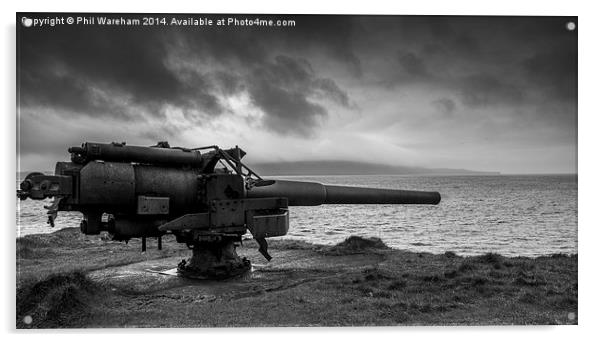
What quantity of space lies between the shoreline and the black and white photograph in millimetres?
31

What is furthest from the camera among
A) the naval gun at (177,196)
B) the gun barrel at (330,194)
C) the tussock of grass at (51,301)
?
the gun barrel at (330,194)

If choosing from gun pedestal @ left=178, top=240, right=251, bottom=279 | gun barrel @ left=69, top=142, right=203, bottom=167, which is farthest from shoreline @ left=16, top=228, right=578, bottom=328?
gun barrel @ left=69, top=142, right=203, bottom=167

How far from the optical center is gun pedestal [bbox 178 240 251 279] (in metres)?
8.82

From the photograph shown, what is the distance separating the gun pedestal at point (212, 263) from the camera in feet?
28.9

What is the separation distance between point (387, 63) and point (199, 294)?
4997mm

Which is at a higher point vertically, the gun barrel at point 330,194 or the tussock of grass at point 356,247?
the gun barrel at point 330,194

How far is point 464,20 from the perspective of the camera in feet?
25.6

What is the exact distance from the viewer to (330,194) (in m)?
9.47

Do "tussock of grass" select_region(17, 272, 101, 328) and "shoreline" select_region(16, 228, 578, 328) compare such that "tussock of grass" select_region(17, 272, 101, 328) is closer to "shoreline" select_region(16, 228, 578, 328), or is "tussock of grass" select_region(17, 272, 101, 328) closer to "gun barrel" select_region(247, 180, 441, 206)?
"shoreline" select_region(16, 228, 578, 328)

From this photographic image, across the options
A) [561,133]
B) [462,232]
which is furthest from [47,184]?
[462,232]

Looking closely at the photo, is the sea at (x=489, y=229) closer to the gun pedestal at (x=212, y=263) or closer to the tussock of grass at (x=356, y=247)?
the tussock of grass at (x=356, y=247)

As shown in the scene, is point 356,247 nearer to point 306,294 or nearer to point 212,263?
point 212,263

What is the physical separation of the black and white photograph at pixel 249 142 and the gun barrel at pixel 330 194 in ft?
0.13

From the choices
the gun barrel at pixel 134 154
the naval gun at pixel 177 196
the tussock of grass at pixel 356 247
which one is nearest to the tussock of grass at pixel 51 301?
the naval gun at pixel 177 196
